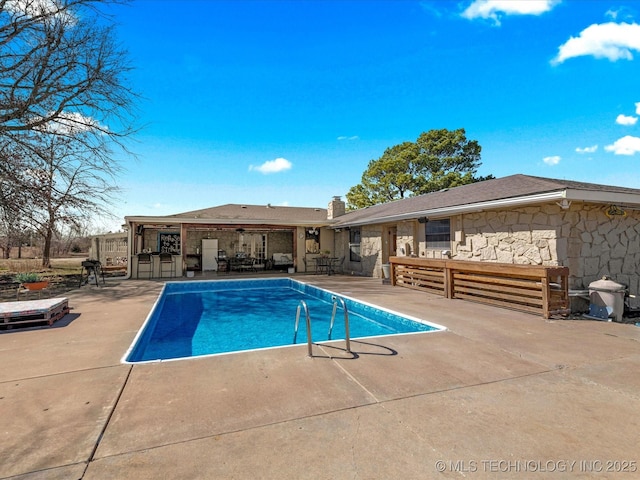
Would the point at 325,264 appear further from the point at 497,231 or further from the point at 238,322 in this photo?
the point at 497,231

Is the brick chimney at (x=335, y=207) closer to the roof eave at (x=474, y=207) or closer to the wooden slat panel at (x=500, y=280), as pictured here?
the roof eave at (x=474, y=207)

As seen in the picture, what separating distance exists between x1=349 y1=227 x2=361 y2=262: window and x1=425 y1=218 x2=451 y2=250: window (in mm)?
4766

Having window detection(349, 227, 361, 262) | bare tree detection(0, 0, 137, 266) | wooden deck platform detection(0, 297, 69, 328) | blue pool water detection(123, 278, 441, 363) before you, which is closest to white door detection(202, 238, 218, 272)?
blue pool water detection(123, 278, 441, 363)

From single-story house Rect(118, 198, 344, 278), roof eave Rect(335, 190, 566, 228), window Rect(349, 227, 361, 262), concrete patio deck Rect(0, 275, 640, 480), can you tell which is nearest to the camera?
concrete patio deck Rect(0, 275, 640, 480)

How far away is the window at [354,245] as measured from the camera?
1514 cm

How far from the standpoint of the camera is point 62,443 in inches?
85.9

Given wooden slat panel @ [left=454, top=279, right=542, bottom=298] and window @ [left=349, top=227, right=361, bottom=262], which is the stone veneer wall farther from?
window @ [left=349, top=227, right=361, bottom=262]

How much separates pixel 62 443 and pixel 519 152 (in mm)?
20419

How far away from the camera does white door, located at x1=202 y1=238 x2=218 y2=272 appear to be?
57.6 ft

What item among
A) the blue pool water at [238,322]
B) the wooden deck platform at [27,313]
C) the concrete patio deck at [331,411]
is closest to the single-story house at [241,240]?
the blue pool water at [238,322]

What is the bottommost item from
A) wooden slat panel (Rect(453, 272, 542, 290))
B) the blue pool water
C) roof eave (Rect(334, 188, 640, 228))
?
the blue pool water

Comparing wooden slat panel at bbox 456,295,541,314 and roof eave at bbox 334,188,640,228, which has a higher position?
roof eave at bbox 334,188,640,228

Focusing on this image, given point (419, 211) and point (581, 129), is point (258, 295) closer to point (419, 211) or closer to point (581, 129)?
point (419, 211)

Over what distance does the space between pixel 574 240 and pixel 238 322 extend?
772 cm
